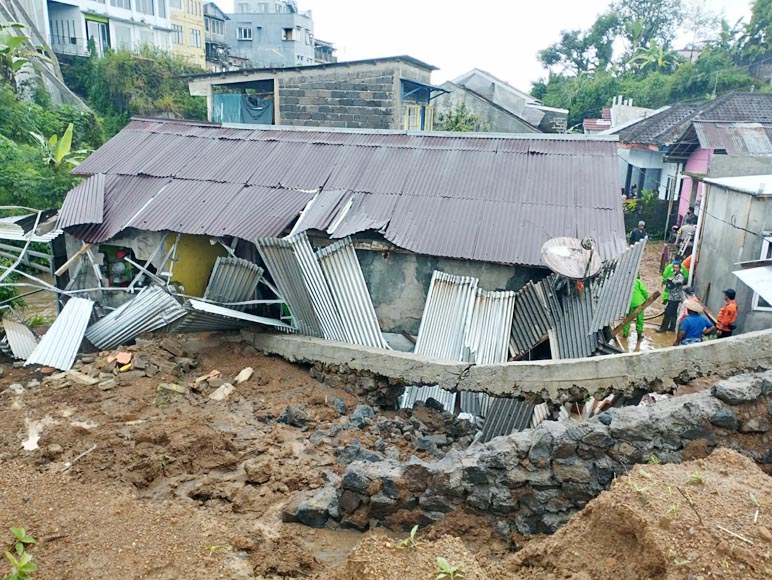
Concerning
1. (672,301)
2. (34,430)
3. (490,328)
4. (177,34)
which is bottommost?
(672,301)

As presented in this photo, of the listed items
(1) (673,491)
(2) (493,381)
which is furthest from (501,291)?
(1) (673,491)

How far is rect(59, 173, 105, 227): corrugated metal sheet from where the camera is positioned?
9807 millimetres

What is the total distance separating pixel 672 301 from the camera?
40.1 feet

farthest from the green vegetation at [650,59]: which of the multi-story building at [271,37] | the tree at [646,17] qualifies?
the multi-story building at [271,37]

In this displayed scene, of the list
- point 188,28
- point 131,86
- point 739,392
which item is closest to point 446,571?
point 739,392

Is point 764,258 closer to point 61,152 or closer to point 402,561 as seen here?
point 402,561

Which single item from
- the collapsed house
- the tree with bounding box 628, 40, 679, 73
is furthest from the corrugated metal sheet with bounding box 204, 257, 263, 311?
the tree with bounding box 628, 40, 679, 73

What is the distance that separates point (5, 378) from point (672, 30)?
52274mm

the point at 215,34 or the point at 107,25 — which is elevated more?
the point at 215,34

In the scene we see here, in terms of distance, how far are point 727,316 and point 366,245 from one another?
5569mm

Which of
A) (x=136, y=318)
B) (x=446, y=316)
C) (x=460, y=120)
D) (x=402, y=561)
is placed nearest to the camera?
(x=402, y=561)

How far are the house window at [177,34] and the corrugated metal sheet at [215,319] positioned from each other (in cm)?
4059

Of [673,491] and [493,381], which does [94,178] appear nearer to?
[493,381]

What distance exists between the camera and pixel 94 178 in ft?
35.6
